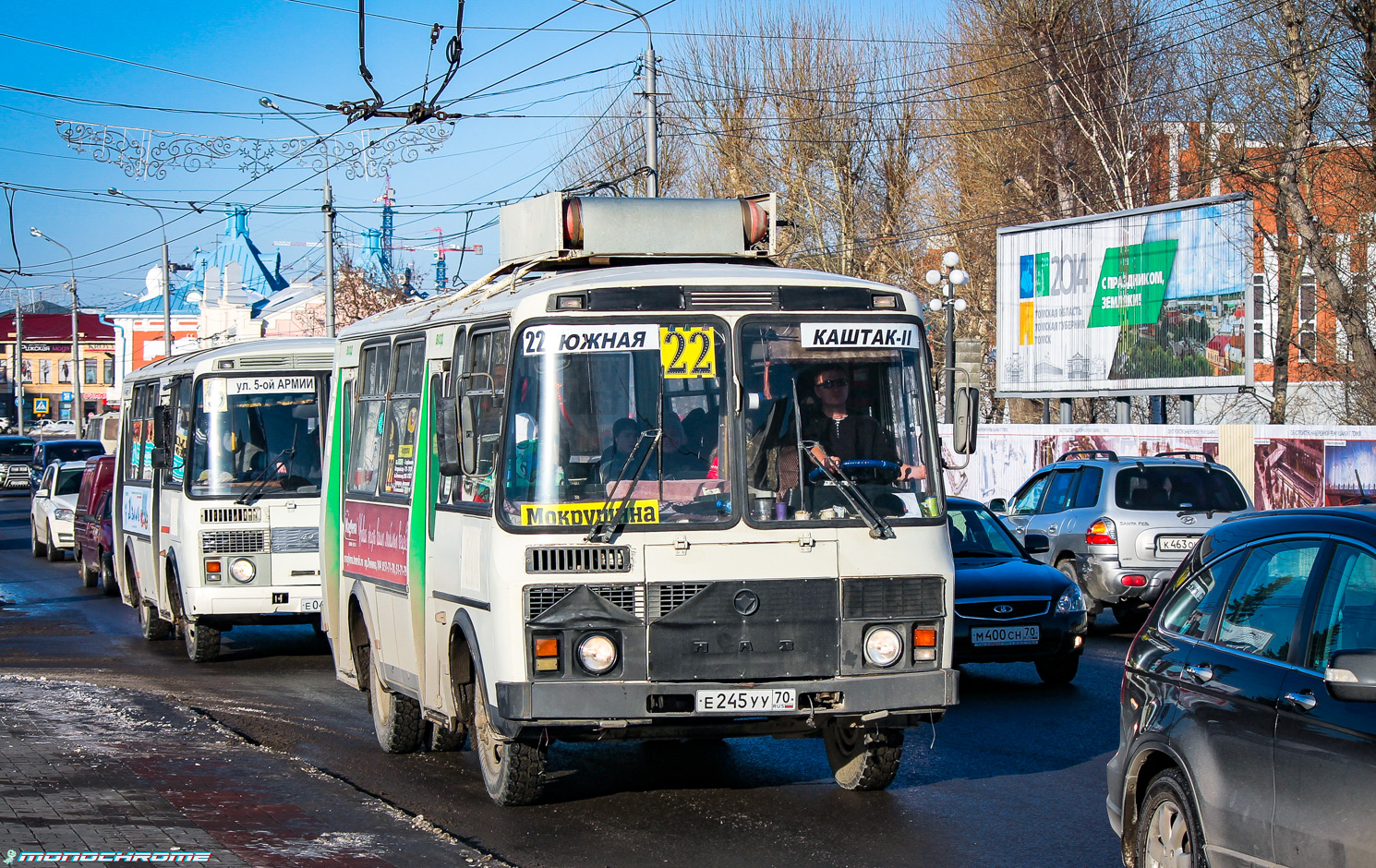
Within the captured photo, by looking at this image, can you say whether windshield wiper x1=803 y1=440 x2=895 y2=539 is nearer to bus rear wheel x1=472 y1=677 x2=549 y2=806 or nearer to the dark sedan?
bus rear wheel x1=472 y1=677 x2=549 y2=806

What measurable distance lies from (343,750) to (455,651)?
226 cm

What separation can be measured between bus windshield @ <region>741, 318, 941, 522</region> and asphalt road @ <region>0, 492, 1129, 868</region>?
1527 millimetres

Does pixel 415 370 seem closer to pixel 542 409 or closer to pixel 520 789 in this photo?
pixel 542 409

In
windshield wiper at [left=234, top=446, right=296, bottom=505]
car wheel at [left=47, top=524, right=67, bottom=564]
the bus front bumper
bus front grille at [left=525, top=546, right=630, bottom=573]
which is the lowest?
car wheel at [left=47, top=524, right=67, bottom=564]

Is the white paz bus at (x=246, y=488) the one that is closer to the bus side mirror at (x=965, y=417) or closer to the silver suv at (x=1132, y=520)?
the silver suv at (x=1132, y=520)

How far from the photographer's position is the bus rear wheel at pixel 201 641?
47.9 ft

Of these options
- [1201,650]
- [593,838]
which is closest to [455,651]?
[593,838]

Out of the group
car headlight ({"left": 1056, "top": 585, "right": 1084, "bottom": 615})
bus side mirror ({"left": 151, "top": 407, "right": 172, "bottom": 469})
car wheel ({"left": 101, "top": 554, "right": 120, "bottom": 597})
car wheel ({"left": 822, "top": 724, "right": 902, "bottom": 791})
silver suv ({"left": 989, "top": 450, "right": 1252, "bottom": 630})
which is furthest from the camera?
car wheel ({"left": 101, "top": 554, "right": 120, "bottom": 597})

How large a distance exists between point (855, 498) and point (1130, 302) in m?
24.4

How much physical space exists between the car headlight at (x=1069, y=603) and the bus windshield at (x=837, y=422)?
4.92 meters

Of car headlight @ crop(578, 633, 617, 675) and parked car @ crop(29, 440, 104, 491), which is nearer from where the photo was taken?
car headlight @ crop(578, 633, 617, 675)

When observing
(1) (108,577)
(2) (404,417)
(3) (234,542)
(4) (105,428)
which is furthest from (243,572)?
(4) (105,428)

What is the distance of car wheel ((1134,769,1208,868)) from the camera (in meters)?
5.14

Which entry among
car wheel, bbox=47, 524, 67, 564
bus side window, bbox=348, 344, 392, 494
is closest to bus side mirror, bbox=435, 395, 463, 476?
bus side window, bbox=348, 344, 392, 494
